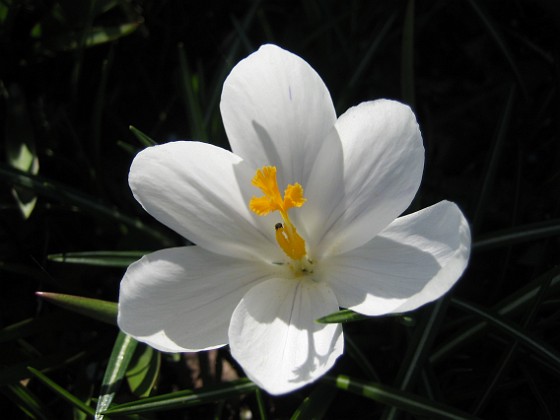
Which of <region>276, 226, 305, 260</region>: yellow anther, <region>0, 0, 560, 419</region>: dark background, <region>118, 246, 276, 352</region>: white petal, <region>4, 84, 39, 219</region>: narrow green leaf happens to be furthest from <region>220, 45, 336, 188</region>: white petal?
<region>4, 84, 39, 219</region>: narrow green leaf

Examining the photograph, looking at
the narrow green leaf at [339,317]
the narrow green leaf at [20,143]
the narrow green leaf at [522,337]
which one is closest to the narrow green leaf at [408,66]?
the narrow green leaf at [522,337]

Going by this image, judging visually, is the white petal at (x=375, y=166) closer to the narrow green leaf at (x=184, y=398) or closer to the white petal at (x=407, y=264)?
the white petal at (x=407, y=264)

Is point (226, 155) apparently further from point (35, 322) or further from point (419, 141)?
point (35, 322)

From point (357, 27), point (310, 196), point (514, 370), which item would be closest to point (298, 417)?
point (310, 196)

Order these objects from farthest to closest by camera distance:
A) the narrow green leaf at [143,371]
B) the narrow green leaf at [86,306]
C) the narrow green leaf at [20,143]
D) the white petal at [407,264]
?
the narrow green leaf at [20,143] < the narrow green leaf at [143,371] < the narrow green leaf at [86,306] < the white petal at [407,264]

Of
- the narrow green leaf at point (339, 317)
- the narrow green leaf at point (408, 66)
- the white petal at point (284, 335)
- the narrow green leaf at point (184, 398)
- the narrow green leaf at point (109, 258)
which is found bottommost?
the narrow green leaf at point (184, 398)

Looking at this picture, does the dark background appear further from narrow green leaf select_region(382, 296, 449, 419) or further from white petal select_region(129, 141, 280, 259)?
white petal select_region(129, 141, 280, 259)
